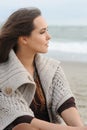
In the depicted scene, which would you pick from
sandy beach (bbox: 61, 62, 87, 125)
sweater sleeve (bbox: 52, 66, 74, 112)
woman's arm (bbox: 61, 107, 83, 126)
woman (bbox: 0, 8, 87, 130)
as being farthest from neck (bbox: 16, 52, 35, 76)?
sandy beach (bbox: 61, 62, 87, 125)

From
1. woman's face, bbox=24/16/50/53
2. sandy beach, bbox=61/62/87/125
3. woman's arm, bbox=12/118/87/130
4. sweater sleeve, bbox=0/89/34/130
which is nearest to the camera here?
woman's arm, bbox=12/118/87/130

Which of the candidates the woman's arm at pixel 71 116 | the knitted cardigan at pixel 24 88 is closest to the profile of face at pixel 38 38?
the knitted cardigan at pixel 24 88

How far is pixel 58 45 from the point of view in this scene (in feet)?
56.0

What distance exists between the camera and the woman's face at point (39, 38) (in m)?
3.03

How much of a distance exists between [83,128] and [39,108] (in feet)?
1.23

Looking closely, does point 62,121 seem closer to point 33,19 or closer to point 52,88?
point 52,88

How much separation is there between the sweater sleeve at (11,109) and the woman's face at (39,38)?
301 millimetres

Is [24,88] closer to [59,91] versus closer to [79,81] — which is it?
[59,91]

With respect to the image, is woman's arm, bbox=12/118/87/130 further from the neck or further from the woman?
the neck

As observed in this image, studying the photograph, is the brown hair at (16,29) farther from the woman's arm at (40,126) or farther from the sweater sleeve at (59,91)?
the woman's arm at (40,126)

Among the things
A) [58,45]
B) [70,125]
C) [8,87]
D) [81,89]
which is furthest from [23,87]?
[58,45]

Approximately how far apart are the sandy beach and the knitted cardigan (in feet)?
7.35

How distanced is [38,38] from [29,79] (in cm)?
26

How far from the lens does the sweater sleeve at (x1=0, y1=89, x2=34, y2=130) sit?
2889mm
